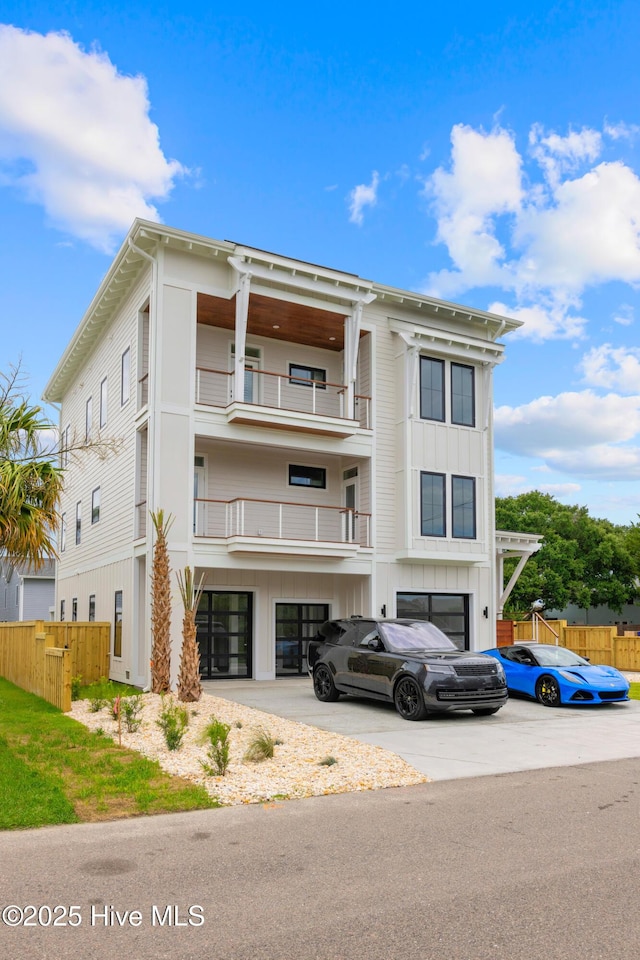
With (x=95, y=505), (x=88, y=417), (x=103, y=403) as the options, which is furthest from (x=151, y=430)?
(x=88, y=417)

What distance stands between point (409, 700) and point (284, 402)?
11141mm

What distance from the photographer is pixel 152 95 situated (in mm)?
14875

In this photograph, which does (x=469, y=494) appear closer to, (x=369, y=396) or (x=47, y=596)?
(x=369, y=396)

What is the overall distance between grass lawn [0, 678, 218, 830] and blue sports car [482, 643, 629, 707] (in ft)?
30.0

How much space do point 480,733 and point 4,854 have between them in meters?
8.19

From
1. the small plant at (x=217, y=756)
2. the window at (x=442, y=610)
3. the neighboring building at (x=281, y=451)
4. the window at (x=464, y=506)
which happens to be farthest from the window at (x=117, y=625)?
the small plant at (x=217, y=756)

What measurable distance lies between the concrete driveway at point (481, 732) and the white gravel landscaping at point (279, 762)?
46cm

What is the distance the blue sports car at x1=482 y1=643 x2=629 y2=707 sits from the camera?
642 inches

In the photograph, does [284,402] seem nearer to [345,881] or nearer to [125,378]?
[125,378]

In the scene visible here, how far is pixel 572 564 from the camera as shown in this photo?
5916 centimetres

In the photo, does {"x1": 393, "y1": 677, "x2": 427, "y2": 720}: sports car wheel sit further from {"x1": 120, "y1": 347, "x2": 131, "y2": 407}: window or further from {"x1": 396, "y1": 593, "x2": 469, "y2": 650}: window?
{"x1": 120, "y1": 347, "x2": 131, "y2": 407}: window

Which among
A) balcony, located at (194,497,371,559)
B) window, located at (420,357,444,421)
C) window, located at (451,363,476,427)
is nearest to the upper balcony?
window, located at (420,357,444,421)

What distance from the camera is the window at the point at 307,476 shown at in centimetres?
2341

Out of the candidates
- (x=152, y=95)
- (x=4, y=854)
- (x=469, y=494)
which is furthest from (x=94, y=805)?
(x=469, y=494)
